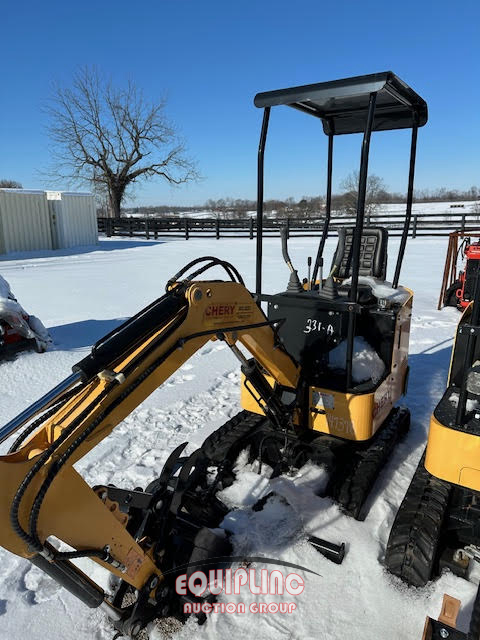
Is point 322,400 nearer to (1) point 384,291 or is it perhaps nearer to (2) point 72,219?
(1) point 384,291

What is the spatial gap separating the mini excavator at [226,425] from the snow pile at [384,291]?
0.02 meters

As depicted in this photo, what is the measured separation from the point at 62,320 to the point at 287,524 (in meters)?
6.46

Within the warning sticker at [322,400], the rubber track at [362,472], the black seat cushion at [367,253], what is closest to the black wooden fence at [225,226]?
the black seat cushion at [367,253]

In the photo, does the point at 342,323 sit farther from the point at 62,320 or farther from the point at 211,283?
the point at 62,320

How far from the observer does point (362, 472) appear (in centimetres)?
324

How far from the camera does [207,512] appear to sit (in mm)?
2820

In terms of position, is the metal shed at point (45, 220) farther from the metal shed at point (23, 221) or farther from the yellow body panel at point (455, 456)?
the yellow body panel at point (455, 456)

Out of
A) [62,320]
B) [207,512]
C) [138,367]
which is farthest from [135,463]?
[62,320]

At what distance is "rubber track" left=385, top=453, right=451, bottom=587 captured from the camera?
98.4 inches

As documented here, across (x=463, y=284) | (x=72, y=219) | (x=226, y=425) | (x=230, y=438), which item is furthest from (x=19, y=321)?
(x=72, y=219)

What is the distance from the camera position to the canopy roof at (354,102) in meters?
2.84

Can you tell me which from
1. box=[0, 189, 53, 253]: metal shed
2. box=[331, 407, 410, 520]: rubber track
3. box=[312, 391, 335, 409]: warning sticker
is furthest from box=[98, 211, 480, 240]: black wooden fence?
box=[312, 391, 335, 409]: warning sticker

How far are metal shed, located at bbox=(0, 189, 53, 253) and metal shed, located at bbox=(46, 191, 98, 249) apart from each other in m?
0.43

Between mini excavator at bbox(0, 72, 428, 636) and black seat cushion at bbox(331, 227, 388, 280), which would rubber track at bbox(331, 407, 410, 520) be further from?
black seat cushion at bbox(331, 227, 388, 280)
